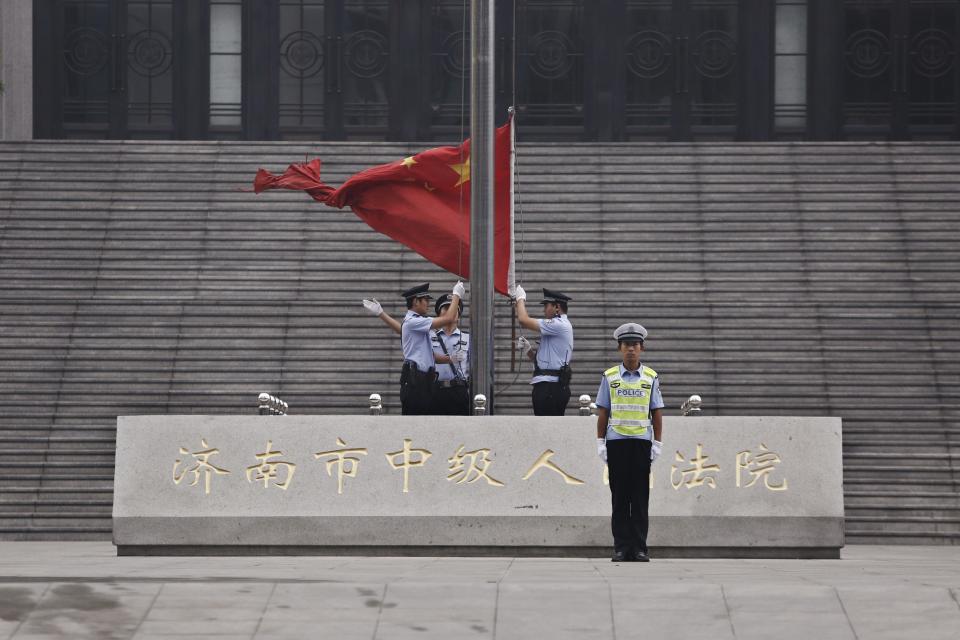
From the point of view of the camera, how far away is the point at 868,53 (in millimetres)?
28891

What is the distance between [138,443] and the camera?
13.7 meters

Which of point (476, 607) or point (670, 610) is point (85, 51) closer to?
point (476, 607)

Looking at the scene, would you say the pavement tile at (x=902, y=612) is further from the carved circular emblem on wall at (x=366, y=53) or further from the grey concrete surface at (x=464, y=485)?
the carved circular emblem on wall at (x=366, y=53)

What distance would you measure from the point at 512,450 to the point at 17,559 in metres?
3.69

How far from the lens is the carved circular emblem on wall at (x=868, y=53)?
94.7ft

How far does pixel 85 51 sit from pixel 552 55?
292 inches

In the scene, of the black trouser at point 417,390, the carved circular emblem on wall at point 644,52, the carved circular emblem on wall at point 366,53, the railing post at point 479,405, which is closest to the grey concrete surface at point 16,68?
the carved circular emblem on wall at point 366,53

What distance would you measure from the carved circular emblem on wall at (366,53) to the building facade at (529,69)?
0.02 m

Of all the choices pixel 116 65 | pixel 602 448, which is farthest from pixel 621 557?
pixel 116 65

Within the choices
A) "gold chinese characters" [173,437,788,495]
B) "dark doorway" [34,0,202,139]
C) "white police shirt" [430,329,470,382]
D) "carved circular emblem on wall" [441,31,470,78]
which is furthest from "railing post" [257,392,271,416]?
"dark doorway" [34,0,202,139]

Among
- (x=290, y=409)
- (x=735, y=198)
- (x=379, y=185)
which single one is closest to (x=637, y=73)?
(x=735, y=198)

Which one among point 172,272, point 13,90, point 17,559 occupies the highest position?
point 13,90

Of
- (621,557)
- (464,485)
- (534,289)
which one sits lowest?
(621,557)

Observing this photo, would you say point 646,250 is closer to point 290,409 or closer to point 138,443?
point 290,409
